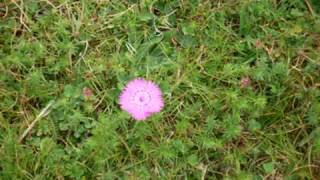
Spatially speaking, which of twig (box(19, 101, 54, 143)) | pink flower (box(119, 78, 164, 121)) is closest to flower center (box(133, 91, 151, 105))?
pink flower (box(119, 78, 164, 121))

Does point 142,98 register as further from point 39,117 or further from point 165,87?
point 39,117

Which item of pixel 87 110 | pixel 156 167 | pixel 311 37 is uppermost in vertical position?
pixel 311 37

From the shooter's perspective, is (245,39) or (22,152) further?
(245,39)

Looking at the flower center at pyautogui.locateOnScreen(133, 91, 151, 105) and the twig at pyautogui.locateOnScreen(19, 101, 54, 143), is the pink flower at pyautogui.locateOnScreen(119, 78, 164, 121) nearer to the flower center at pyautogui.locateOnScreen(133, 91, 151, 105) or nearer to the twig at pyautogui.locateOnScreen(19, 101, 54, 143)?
the flower center at pyautogui.locateOnScreen(133, 91, 151, 105)

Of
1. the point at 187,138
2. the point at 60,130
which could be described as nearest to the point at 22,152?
the point at 60,130

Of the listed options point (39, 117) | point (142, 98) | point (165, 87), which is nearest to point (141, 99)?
point (142, 98)

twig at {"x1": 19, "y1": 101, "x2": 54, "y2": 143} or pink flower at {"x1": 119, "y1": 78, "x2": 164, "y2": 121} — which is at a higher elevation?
pink flower at {"x1": 119, "y1": 78, "x2": 164, "y2": 121}

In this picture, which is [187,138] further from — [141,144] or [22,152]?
[22,152]
